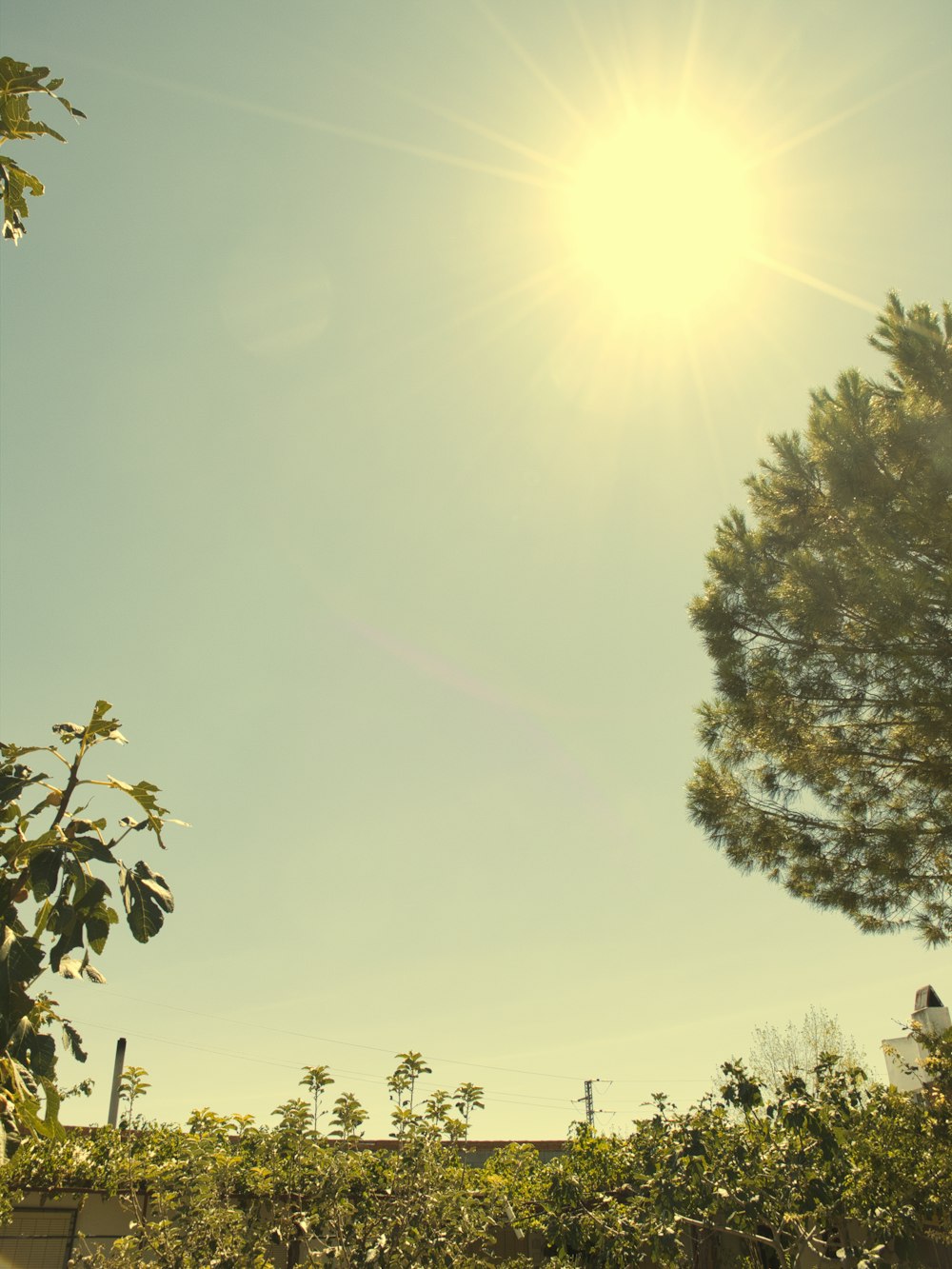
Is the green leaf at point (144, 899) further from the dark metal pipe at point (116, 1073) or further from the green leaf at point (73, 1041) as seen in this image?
the dark metal pipe at point (116, 1073)

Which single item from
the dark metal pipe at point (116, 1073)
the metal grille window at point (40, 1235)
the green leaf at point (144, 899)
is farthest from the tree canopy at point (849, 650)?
the dark metal pipe at point (116, 1073)

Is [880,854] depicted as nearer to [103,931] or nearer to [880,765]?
[880,765]

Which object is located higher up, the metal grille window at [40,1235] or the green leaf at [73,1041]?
the green leaf at [73,1041]

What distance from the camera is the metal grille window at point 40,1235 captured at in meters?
8.98

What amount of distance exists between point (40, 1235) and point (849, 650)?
10.7 meters

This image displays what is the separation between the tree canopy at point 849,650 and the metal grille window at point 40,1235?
8340 millimetres

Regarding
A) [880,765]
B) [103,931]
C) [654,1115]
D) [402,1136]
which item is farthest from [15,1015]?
[880,765]

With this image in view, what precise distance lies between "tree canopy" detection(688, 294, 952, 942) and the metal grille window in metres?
8.34

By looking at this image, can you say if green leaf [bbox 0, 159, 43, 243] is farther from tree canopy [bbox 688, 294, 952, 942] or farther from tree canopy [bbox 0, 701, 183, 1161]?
tree canopy [bbox 688, 294, 952, 942]

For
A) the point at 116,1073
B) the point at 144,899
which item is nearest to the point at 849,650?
the point at 144,899

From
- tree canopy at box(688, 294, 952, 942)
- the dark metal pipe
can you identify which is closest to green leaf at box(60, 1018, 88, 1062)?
tree canopy at box(688, 294, 952, 942)

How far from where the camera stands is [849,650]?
904 centimetres

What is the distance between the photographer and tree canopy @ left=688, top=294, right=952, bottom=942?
822 centimetres

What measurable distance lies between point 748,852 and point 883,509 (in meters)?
4.22
